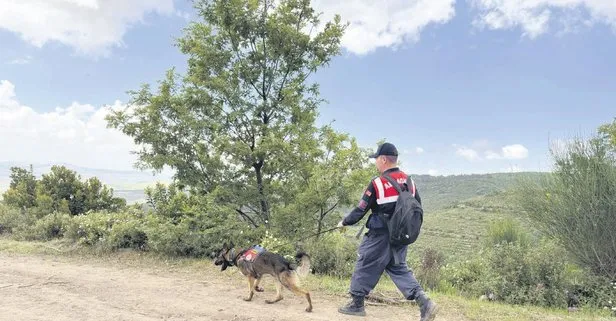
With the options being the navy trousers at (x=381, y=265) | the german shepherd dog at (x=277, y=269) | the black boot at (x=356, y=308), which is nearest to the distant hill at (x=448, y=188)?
the german shepherd dog at (x=277, y=269)

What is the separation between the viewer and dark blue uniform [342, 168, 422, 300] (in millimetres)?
5512

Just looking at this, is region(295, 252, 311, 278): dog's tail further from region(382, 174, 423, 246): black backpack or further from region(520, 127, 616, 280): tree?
region(520, 127, 616, 280): tree

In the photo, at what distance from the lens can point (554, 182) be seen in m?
12.7

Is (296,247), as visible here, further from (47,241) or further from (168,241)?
(47,241)

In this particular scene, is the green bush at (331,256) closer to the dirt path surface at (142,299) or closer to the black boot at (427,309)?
the dirt path surface at (142,299)

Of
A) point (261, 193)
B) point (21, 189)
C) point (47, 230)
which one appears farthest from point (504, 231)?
point (21, 189)

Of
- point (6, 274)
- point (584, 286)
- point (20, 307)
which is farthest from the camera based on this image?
point (584, 286)

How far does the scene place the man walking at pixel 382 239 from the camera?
217 inches

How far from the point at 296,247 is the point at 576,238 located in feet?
23.7

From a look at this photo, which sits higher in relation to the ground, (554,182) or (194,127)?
(194,127)

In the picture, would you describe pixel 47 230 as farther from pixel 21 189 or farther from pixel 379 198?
pixel 379 198

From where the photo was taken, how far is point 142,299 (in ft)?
21.4

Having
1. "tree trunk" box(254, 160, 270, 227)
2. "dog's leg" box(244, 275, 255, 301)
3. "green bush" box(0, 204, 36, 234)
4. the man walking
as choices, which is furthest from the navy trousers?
"green bush" box(0, 204, 36, 234)

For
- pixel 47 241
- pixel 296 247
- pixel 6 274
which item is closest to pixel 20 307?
pixel 6 274
